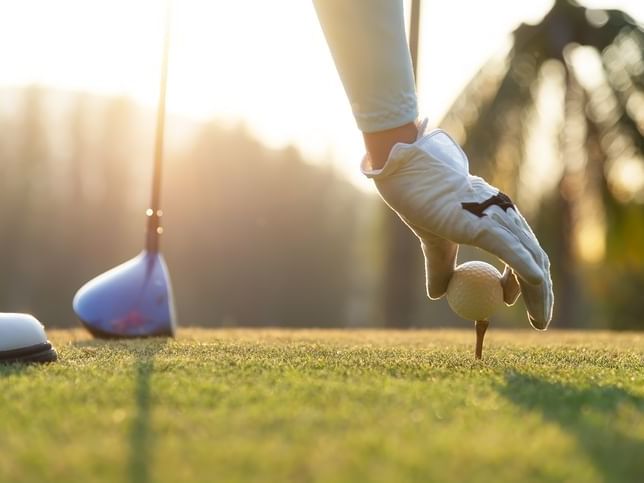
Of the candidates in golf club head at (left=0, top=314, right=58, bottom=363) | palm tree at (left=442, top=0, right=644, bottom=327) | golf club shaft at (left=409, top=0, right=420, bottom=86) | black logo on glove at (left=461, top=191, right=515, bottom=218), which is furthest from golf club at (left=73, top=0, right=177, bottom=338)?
palm tree at (left=442, top=0, right=644, bottom=327)

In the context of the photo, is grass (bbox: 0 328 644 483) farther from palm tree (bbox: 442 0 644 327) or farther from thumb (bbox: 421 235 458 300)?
palm tree (bbox: 442 0 644 327)

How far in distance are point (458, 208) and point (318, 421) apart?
0.86m

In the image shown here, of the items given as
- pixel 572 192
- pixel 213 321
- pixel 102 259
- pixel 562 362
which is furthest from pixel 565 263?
pixel 102 259

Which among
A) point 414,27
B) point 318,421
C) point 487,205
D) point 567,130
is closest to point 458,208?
point 487,205

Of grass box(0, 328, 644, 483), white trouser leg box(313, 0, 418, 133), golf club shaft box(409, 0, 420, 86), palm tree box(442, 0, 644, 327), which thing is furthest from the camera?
palm tree box(442, 0, 644, 327)

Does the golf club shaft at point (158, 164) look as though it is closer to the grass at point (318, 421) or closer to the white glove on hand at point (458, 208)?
the grass at point (318, 421)

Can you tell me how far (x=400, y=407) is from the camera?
1.39 metres

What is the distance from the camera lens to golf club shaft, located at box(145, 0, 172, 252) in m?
3.52

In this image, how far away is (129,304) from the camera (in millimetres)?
3240

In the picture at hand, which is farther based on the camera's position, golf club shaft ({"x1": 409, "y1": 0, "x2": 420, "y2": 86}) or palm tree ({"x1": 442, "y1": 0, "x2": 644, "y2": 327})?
palm tree ({"x1": 442, "y1": 0, "x2": 644, "y2": 327})

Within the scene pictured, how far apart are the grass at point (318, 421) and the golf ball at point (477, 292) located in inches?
6.5

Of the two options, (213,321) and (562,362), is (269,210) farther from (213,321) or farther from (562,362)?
(562,362)

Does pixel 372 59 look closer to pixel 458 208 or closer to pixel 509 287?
pixel 458 208

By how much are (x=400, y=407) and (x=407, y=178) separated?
0.77 metres
